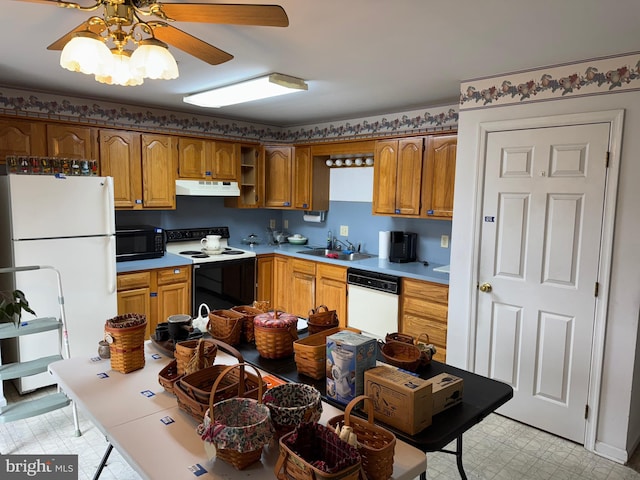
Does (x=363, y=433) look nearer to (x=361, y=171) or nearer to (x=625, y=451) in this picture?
(x=625, y=451)

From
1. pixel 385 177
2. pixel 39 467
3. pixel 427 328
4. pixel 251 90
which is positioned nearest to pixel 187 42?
pixel 251 90

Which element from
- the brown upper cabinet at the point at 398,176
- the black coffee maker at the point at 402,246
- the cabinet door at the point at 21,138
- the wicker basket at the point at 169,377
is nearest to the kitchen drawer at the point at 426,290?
the black coffee maker at the point at 402,246

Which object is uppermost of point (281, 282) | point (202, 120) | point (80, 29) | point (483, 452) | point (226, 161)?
point (202, 120)

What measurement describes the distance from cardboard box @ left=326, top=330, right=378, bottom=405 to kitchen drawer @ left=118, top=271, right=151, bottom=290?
283cm

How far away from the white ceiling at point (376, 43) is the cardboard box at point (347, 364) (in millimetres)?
1444

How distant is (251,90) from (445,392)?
2.62 meters

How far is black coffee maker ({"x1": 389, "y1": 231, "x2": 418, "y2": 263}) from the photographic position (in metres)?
4.27

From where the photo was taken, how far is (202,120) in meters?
4.78

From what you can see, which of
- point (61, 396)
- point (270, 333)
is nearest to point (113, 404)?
point (270, 333)

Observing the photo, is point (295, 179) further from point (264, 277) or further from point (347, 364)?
point (347, 364)

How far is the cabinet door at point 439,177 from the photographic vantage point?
12.0 feet

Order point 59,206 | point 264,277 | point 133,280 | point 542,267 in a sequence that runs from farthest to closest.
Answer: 1. point 264,277
2. point 133,280
3. point 59,206
4. point 542,267

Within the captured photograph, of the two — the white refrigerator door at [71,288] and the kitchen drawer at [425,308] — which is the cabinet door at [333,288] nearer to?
the kitchen drawer at [425,308]

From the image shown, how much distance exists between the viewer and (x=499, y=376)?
310 centimetres
